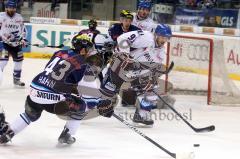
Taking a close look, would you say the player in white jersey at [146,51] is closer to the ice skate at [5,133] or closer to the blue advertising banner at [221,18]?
the ice skate at [5,133]

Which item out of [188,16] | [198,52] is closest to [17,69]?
[198,52]

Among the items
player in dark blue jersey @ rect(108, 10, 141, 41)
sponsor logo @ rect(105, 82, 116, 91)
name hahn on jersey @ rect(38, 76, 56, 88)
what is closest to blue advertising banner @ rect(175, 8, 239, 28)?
player in dark blue jersey @ rect(108, 10, 141, 41)

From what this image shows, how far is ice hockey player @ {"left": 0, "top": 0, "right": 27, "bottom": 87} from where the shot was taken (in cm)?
684

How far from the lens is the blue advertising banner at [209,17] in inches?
364

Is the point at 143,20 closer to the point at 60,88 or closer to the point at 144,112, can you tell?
the point at 144,112

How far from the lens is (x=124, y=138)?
4379 mm

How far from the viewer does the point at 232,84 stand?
21.6 ft

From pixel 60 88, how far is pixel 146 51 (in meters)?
1.40

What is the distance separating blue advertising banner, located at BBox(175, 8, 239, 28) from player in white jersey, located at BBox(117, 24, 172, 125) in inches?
174

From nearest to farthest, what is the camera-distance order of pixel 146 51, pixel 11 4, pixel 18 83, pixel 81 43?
pixel 81 43, pixel 146 51, pixel 11 4, pixel 18 83

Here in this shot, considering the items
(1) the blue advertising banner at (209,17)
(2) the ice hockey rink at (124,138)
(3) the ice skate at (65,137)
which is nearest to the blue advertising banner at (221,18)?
(1) the blue advertising banner at (209,17)

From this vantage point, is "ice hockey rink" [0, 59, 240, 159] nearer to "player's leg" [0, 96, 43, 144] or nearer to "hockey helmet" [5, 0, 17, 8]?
"player's leg" [0, 96, 43, 144]

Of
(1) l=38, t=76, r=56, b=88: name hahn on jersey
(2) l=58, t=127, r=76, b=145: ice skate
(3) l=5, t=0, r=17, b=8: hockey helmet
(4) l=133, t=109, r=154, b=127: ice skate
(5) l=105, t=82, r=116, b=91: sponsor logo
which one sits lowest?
(4) l=133, t=109, r=154, b=127: ice skate

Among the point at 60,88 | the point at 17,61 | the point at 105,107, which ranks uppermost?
the point at 60,88
